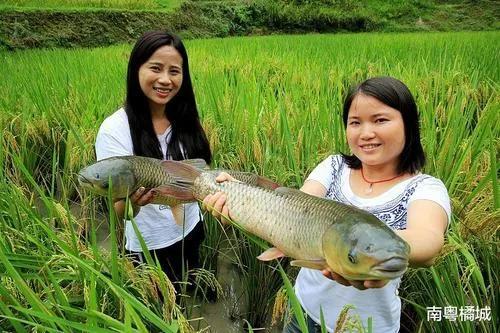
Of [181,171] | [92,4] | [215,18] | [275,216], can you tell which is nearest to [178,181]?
[181,171]

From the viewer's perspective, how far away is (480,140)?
1.68 meters

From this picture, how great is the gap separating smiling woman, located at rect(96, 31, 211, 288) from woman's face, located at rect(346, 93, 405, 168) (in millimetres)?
644

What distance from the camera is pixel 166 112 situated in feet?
5.38

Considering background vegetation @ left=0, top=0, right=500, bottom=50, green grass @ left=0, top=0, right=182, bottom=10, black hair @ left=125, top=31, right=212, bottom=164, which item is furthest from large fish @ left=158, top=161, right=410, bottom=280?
green grass @ left=0, top=0, right=182, bottom=10

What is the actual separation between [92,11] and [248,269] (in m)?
9.70

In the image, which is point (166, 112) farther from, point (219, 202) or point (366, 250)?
point (366, 250)

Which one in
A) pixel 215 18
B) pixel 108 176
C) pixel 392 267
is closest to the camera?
pixel 392 267

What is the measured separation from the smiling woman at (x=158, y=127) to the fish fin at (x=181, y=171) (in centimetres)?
26

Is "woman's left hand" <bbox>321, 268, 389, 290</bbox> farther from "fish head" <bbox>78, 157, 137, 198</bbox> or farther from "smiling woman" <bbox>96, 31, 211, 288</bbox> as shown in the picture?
"smiling woman" <bbox>96, 31, 211, 288</bbox>

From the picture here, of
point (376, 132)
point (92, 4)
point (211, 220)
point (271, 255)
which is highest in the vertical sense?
point (92, 4)

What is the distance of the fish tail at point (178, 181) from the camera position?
1.19 m

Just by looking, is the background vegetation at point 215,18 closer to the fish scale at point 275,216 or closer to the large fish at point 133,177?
the large fish at point 133,177

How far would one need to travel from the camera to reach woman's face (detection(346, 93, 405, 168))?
40.8 inches

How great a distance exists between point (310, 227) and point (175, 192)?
19.6 inches
